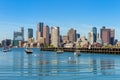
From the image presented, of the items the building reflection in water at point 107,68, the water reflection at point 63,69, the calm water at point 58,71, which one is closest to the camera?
the calm water at point 58,71

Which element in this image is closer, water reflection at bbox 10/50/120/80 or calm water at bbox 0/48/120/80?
calm water at bbox 0/48/120/80

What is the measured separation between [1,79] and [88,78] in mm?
16100

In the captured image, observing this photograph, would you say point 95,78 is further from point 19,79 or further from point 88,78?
point 19,79

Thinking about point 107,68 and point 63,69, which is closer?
point 63,69

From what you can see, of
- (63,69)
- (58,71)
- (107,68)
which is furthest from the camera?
(107,68)

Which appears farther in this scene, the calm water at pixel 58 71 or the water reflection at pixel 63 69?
the water reflection at pixel 63 69

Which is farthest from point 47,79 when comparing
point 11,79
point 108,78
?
point 108,78

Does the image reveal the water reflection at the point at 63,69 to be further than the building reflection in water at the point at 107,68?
No

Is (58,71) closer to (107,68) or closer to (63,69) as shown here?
(63,69)

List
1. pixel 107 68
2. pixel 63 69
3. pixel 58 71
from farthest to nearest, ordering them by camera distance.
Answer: pixel 107 68 → pixel 63 69 → pixel 58 71

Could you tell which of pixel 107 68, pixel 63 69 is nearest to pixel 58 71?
pixel 63 69

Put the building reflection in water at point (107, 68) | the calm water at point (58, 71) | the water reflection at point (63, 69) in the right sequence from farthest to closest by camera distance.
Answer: the building reflection in water at point (107, 68), the water reflection at point (63, 69), the calm water at point (58, 71)

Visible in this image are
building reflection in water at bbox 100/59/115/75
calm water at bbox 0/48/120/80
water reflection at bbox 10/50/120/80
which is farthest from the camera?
building reflection in water at bbox 100/59/115/75

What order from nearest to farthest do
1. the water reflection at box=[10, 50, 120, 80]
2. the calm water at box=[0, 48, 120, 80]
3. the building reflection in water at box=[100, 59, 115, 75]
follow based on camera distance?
the calm water at box=[0, 48, 120, 80] < the water reflection at box=[10, 50, 120, 80] < the building reflection in water at box=[100, 59, 115, 75]
